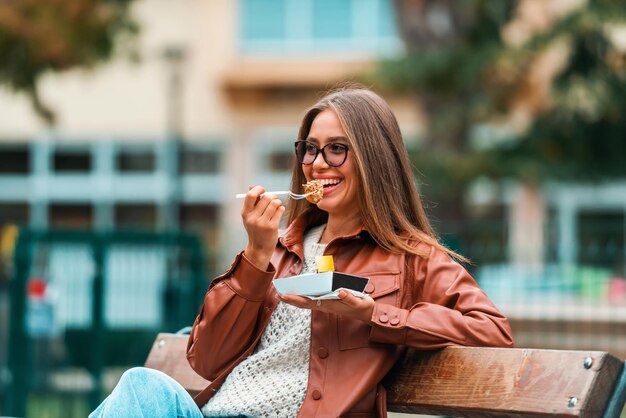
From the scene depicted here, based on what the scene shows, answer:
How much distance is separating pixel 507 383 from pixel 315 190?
0.84 meters

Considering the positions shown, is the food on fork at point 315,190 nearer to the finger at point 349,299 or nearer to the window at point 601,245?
the finger at point 349,299

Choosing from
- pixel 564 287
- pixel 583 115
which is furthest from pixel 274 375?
pixel 583 115

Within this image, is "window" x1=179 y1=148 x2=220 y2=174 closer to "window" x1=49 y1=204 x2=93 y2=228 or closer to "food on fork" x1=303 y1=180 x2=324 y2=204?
"window" x1=49 y1=204 x2=93 y2=228

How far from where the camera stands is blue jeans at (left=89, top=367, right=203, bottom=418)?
325 centimetres

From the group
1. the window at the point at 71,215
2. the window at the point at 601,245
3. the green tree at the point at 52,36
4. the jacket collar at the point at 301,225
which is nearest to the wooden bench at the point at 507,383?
the jacket collar at the point at 301,225

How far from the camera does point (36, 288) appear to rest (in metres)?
7.74

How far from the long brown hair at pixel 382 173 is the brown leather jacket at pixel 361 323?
0.07 meters

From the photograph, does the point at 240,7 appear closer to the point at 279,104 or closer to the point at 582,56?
the point at 279,104

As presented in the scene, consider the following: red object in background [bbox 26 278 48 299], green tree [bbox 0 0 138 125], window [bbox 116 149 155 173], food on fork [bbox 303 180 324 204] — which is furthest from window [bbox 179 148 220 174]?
food on fork [bbox 303 180 324 204]

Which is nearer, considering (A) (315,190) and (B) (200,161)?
(A) (315,190)

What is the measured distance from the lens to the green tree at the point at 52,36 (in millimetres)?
11320

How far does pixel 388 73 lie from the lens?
12375 millimetres

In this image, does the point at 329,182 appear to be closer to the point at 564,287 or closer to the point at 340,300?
the point at 340,300

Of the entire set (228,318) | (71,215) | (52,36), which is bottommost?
(71,215)
